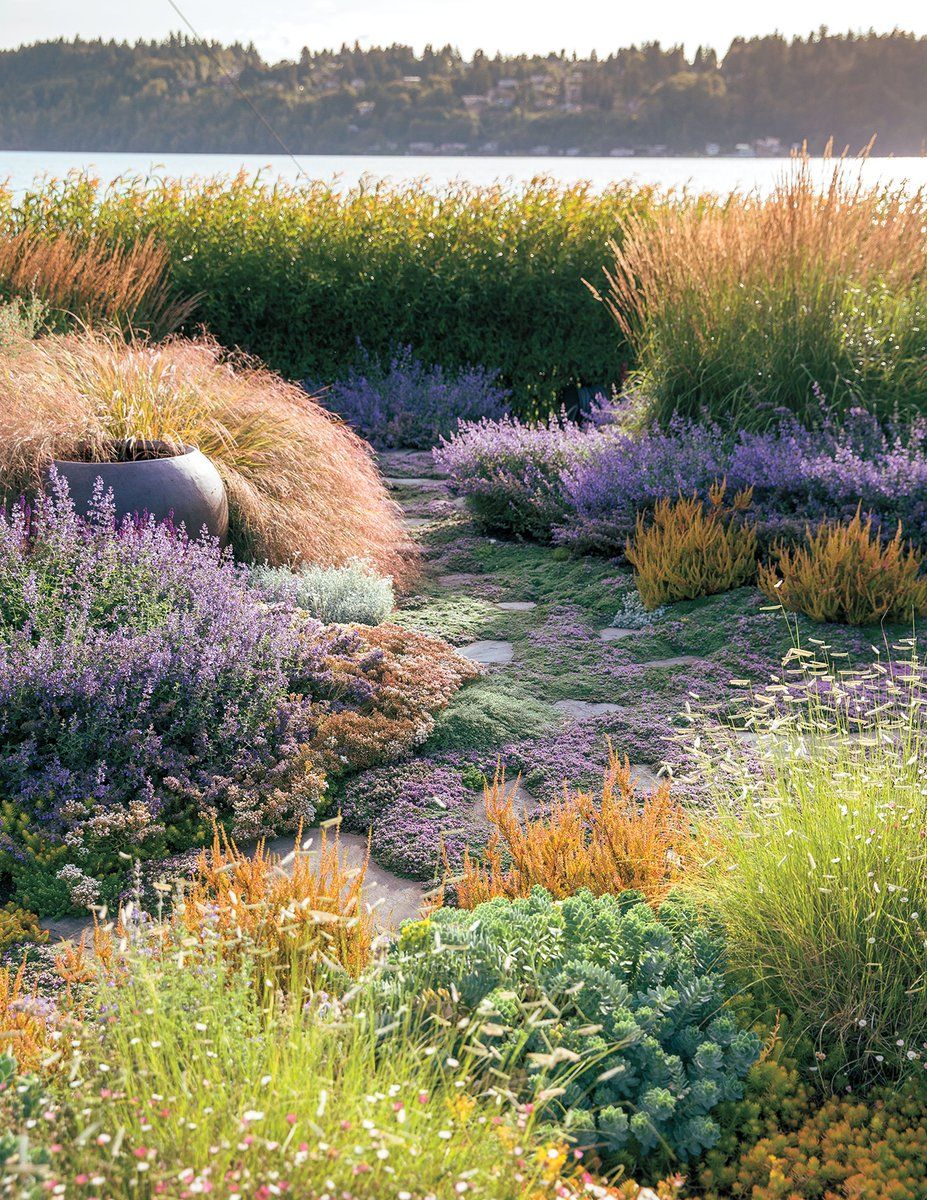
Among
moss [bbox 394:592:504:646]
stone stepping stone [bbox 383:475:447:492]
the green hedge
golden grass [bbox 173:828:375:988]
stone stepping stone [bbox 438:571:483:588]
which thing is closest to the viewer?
golden grass [bbox 173:828:375:988]

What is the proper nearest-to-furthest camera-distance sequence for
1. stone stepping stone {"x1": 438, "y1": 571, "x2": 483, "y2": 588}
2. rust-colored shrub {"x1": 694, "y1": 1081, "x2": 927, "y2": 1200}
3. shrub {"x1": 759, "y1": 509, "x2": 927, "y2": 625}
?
rust-colored shrub {"x1": 694, "y1": 1081, "x2": 927, "y2": 1200}, shrub {"x1": 759, "y1": 509, "x2": 927, "y2": 625}, stone stepping stone {"x1": 438, "y1": 571, "x2": 483, "y2": 588}

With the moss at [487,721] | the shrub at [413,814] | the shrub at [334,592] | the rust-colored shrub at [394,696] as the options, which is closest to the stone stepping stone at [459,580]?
the shrub at [334,592]

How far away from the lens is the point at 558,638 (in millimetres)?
4633

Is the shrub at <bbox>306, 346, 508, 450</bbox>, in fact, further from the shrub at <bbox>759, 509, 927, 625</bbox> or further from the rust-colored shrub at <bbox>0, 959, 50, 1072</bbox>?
the rust-colored shrub at <bbox>0, 959, 50, 1072</bbox>

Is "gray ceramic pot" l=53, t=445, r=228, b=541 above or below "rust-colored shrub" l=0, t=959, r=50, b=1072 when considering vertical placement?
above

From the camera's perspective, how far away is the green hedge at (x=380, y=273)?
909cm

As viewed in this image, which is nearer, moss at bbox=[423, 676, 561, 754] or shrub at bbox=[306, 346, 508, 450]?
moss at bbox=[423, 676, 561, 754]

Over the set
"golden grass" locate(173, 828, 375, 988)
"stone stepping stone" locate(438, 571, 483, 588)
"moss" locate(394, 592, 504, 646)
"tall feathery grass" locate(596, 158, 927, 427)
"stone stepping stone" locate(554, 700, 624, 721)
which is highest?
"tall feathery grass" locate(596, 158, 927, 427)

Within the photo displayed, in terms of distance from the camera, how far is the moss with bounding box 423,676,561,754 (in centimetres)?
362

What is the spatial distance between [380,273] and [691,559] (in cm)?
536

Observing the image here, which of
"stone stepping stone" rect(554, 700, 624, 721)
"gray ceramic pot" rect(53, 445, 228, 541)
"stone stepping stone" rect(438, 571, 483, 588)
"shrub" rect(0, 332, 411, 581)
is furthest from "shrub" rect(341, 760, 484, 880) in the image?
"stone stepping stone" rect(438, 571, 483, 588)

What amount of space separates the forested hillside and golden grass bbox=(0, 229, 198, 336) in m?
2.41

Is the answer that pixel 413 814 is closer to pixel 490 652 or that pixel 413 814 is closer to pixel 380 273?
pixel 490 652

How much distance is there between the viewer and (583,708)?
155 inches
